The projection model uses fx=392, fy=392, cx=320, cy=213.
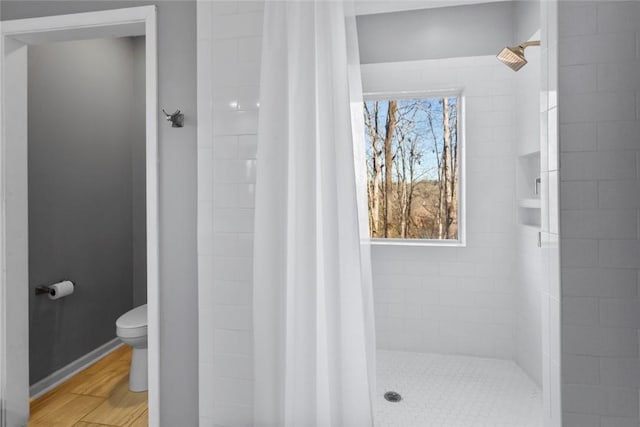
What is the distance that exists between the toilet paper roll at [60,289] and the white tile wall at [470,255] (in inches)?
84.1

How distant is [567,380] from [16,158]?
2.61 meters

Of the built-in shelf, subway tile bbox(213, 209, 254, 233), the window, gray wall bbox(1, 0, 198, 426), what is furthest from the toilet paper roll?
the built-in shelf

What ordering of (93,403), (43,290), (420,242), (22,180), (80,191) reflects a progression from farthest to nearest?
(420,242) → (80,191) → (43,290) → (93,403) → (22,180)

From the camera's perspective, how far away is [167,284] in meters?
1.78

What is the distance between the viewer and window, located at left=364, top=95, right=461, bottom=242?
3004 mm

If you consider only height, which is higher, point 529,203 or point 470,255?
point 529,203

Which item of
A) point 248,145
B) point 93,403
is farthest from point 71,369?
point 248,145

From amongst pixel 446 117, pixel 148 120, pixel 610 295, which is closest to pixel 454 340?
pixel 446 117

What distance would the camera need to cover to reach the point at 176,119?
1.71m

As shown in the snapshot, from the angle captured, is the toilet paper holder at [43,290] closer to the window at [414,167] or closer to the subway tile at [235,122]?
the subway tile at [235,122]

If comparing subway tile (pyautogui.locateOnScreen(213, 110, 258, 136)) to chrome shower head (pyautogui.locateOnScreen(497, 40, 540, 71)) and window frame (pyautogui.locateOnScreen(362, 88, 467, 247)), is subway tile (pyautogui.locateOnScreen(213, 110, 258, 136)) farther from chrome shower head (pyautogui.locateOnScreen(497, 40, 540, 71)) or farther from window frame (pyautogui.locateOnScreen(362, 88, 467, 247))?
window frame (pyautogui.locateOnScreen(362, 88, 467, 247))

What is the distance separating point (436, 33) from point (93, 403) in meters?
3.29

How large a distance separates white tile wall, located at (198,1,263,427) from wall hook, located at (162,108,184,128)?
10cm

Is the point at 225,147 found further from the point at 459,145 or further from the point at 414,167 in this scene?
the point at 459,145
